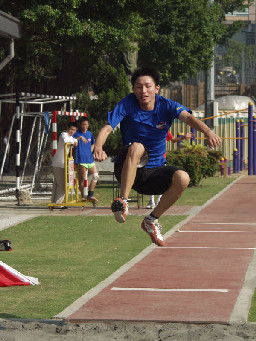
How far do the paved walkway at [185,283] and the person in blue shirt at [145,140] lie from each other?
3.55 ft

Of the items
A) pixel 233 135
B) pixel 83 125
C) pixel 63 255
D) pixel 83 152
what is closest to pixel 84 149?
pixel 83 152

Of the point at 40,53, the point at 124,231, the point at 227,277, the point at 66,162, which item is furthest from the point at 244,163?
the point at 227,277

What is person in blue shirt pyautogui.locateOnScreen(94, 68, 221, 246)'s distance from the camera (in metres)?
8.10

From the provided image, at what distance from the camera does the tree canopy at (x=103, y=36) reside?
2323 cm

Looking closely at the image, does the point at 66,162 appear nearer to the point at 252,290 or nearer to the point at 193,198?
the point at 193,198

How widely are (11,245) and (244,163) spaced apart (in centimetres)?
2577

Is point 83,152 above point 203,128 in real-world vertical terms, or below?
below

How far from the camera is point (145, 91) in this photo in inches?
328

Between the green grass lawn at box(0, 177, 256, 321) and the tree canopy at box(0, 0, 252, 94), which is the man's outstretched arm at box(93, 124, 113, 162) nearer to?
the green grass lawn at box(0, 177, 256, 321)

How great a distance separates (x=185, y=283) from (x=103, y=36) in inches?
567

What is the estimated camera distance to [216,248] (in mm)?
13516

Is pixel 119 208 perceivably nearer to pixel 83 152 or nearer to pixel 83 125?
pixel 83 125

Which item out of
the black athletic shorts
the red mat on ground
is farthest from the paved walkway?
the black athletic shorts

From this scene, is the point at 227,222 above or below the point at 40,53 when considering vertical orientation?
below
